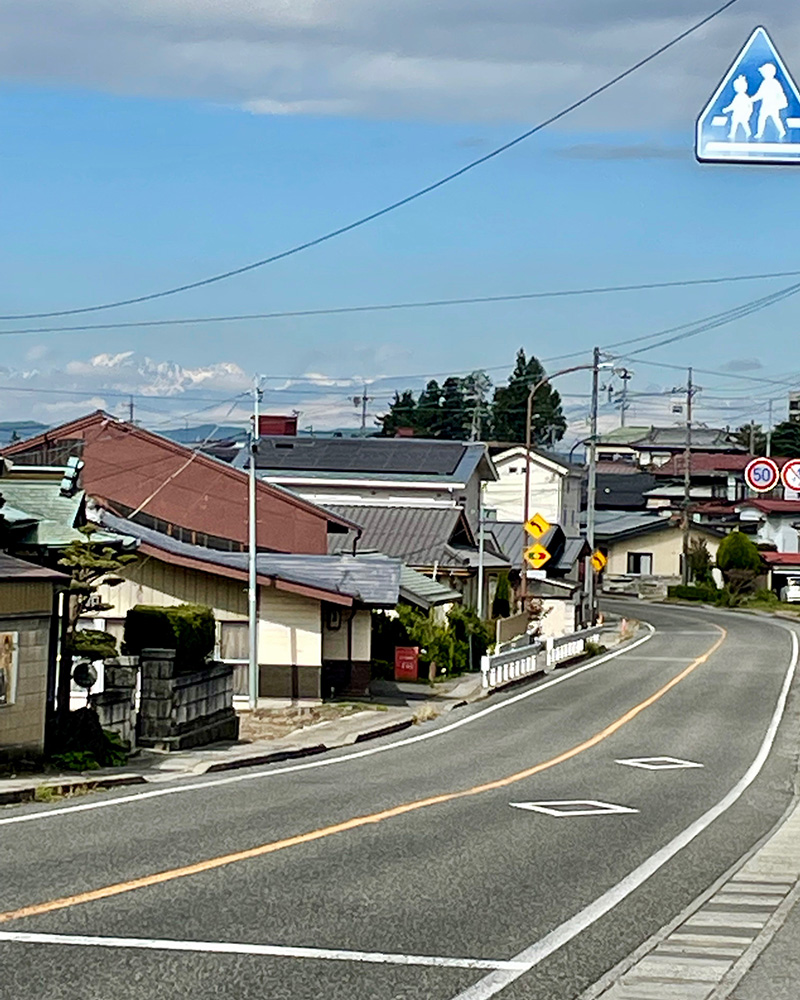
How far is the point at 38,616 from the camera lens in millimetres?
18641

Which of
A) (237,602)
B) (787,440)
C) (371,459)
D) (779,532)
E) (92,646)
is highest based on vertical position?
(787,440)

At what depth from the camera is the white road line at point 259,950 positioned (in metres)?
8.50

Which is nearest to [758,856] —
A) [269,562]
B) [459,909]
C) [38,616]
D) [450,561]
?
[459,909]

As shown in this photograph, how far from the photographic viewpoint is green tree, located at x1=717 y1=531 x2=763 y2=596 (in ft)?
302

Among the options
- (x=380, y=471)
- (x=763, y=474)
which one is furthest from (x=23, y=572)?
(x=380, y=471)

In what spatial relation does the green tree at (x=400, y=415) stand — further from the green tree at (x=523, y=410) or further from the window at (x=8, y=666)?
the window at (x=8, y=666)

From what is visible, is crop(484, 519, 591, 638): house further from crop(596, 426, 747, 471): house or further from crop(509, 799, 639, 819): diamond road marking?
crop(596, 426, 747, 471): house

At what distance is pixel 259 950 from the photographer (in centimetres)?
859

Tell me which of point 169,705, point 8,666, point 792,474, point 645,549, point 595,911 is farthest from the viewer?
point 645,549

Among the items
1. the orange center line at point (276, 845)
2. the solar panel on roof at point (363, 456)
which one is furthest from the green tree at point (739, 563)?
the orange center line at point (276, 845)

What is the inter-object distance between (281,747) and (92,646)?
417 centimetres

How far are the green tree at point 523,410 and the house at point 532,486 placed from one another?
58472 mm

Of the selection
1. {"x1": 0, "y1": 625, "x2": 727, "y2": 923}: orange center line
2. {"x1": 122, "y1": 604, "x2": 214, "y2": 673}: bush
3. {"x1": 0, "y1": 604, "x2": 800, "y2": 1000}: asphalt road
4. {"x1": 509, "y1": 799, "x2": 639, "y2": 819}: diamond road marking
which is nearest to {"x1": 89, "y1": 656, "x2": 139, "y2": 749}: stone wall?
{"x1": 122, "y1": 604, "x2": 214, "y2": 673}: bush

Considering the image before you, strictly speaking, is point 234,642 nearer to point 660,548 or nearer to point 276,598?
point 276,598
